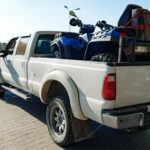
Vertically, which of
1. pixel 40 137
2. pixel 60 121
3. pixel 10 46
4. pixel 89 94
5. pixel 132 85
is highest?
pixel 10 46

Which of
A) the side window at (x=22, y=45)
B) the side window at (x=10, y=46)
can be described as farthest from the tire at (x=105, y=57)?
the side window at (x=10, y=46)

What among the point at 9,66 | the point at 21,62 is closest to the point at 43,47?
the point at 21,62

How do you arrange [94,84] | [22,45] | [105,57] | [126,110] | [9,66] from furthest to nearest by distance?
[9,66], [22,45], [105,57], [94,84], [126,110]

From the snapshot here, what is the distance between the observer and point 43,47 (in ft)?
20.2

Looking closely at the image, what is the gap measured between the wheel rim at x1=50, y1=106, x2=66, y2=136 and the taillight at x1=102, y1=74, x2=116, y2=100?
1.14m

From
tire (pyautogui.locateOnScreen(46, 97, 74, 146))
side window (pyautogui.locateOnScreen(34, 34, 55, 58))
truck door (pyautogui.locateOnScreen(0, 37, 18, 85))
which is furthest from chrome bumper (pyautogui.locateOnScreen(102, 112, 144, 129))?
truck door (pyautogui.locateOnScreen(0, 37, 18, 85))

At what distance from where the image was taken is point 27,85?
234 inches

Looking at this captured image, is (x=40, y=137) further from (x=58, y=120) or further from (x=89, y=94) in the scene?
(x=89, y=94)

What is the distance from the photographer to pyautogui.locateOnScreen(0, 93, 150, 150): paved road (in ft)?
15.0

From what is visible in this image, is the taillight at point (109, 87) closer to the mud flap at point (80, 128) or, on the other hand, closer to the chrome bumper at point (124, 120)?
the chrome bumper at point (124, 120)

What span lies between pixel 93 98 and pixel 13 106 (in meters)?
4.13

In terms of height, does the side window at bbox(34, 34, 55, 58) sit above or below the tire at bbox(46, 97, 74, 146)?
above

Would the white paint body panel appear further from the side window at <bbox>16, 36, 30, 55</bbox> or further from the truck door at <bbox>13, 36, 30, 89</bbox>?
the side window at <bbox>16, 36, 30, 55</bbox>

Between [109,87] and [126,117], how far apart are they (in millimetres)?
408
